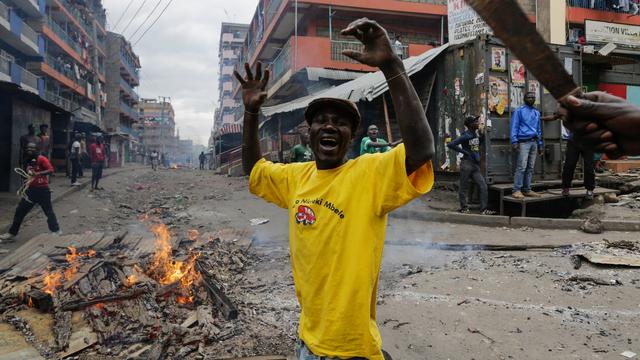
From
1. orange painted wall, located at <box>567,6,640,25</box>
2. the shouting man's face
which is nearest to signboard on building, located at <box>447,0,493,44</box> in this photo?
the shouting man's face

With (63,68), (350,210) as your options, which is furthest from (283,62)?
(63,68)

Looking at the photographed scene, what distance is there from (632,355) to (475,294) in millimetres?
1503

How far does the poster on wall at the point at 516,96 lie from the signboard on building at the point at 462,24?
6.94ft

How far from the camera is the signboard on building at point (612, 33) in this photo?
55.3 feet

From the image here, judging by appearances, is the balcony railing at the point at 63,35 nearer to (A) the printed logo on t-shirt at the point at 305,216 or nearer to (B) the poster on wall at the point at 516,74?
(B) the poster on wall at the point at 516,74

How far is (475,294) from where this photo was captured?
453cm

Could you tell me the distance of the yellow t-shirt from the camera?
1.67m

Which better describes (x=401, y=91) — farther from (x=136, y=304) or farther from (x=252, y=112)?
(x=136, y=304)

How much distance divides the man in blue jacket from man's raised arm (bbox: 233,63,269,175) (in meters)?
7.07

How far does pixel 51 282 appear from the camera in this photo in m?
4.39

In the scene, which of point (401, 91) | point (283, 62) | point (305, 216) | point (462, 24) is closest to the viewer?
point (401, 91)

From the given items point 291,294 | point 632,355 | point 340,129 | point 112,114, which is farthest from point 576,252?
point 112,114

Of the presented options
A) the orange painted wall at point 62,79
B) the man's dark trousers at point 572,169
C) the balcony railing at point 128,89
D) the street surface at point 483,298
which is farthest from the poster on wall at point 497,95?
the balcony railing at point 128,89

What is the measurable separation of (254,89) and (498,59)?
8.05 meters
